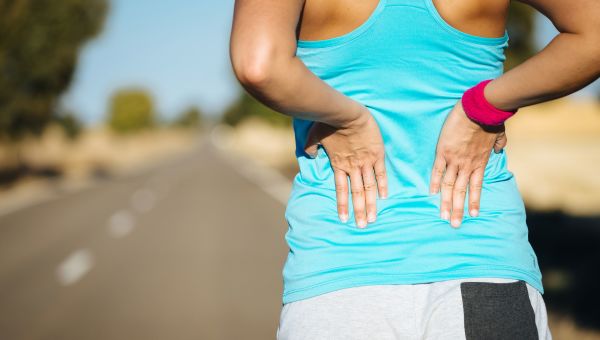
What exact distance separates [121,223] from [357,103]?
11172mm

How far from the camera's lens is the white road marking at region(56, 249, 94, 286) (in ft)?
23.3

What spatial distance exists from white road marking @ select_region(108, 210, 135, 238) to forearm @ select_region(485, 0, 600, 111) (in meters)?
9.69

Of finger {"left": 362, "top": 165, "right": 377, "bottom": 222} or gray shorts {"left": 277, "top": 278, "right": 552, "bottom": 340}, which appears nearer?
gray shorts {"left": 277, "top": 278, "right": 552, "bottom": 340}

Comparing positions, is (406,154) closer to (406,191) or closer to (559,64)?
(406,191)

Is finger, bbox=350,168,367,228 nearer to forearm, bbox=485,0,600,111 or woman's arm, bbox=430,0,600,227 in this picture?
woman's arm, bbox=430,0,600,227

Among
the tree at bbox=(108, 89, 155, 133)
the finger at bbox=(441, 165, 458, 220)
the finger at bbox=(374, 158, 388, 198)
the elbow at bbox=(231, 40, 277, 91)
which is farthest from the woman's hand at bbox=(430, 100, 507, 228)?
the tree at bbox=(108, 89, 155, 133)

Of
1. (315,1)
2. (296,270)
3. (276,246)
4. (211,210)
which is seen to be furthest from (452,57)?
(211,210)

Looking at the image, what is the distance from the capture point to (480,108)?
53.1 inches

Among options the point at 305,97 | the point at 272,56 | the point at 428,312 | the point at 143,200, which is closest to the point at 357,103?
the point at 305,97

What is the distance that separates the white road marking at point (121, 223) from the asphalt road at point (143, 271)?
0.02 meters

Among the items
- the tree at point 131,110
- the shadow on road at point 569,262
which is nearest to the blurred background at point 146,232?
the shadow on road at point 569,262

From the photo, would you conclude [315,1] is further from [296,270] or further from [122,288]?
[122,288]

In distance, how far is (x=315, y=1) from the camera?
1.23 m

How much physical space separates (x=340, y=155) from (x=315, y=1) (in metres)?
0.38
